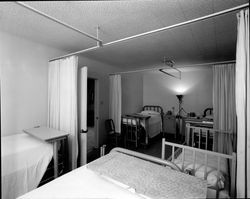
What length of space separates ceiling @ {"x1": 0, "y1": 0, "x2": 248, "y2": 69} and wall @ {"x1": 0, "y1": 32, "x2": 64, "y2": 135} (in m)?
0.17

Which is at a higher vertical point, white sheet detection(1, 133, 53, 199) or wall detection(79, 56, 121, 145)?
wall detection(79, 56, 121, 145)

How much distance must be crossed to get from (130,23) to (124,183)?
181 cm

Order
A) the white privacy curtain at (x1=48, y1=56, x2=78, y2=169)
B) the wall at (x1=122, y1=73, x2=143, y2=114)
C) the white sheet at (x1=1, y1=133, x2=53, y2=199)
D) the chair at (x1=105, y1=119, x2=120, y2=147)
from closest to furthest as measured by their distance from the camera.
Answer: the white sheet at (x1=1, y1=133, x2=53, y2=199)
the white privacy curtain at (x1=48, y1=56, x2=78, y2=169)
the chair at (x1=105, y1=119, x2=120, y2=147)
the wall at (x1=122, y1=73, x2=143, y2=114)

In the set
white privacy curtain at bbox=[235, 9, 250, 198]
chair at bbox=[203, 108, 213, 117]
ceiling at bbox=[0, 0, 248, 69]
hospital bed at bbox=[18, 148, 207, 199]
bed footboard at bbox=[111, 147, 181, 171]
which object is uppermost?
ceiling at bbox=[0, 0, 248, 69]

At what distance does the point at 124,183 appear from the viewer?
112 centimetres

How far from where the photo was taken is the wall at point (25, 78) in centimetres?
203

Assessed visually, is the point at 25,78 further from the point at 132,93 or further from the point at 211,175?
the point at 132,93

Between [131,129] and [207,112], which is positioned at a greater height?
[207,112]

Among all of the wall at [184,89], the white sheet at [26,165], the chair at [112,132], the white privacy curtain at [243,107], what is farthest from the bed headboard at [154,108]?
the white privacy curtain at [243,107]

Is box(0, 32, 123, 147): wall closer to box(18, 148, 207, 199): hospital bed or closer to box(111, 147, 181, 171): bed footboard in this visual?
box(18, 148, 207, 199): hospital bed

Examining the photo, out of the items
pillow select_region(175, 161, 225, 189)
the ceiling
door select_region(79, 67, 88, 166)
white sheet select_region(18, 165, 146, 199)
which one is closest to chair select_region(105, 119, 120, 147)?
door select_region(79, 67, 88, 166)

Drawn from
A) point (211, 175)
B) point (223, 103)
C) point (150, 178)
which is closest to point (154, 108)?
point (223, 103)

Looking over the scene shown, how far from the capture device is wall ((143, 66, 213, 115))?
4648 mm

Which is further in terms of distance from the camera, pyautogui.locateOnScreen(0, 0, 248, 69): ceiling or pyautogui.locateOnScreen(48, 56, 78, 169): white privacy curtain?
pyautogui.locateOnScreen(48, 56, 78, 169): white privacy curtain
